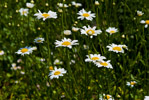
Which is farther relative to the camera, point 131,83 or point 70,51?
point 70,51

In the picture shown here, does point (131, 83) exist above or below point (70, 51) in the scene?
below

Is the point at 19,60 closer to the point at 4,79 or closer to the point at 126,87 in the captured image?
the point at 4,79

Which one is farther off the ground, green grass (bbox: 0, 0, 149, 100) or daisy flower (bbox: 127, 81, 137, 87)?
green grass (bbox: 0, 0, 149, 100)

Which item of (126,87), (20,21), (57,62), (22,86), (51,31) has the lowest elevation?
(126,87)

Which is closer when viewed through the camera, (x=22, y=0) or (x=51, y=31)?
(x=51, y=31)

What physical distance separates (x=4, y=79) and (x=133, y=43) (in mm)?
1465

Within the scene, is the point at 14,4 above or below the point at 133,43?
above

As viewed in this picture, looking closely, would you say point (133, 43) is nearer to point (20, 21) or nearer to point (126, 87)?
point (126, 87)

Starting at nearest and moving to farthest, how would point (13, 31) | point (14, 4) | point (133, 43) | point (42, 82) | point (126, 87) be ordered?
point (42, 82) → point (126, 87) → point (133, 43) → point (13, 31) → point (14, 4)

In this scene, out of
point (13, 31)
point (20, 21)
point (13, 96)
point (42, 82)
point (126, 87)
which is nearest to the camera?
point (42, 82)

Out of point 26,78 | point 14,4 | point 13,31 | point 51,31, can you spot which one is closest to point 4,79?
point 26,78

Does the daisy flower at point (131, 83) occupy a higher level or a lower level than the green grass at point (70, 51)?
lower

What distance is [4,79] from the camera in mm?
2639

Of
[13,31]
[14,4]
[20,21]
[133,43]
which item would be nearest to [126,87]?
[133,43]
